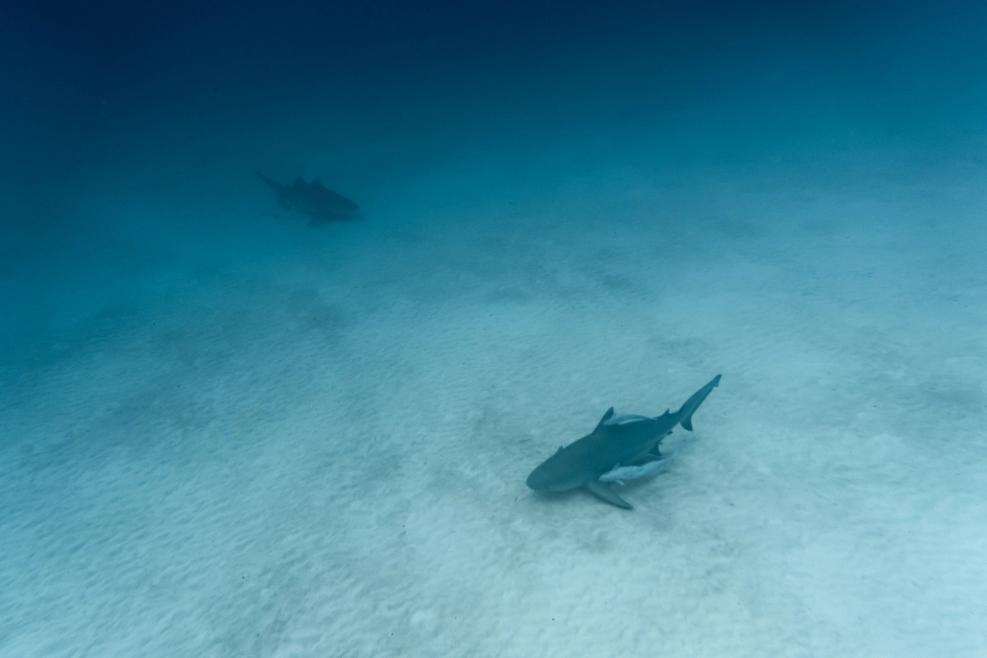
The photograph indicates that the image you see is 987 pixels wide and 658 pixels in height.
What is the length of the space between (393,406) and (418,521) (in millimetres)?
2426

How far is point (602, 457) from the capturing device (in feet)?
18.5

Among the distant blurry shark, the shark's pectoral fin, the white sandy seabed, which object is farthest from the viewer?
the distant blurry shark

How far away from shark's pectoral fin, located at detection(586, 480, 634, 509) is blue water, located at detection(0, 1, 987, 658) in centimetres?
20

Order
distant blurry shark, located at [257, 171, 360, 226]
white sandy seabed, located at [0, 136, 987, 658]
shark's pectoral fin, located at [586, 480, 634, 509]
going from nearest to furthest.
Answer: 1. white sandy seabed, located at [0, 136, 987, 658]
2. shark's pectoral fin, located at [586, 480, 634, 509]
3. distant blurry shark, located at [257, 171, 360, 226]

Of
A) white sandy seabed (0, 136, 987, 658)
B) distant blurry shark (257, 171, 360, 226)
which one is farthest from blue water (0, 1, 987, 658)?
distant blurry shark (257, 171, 360, 226)

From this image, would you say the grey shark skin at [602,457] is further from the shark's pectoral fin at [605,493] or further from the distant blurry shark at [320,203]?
the distant blurry shark at [320,203]

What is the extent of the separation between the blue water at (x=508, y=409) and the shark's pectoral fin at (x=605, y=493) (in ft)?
0.66

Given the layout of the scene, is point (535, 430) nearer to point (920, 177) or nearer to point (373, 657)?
point (373, 657)

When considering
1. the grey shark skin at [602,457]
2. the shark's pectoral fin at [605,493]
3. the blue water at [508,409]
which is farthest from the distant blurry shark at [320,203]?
the shark's pectoral fin at [605,493]

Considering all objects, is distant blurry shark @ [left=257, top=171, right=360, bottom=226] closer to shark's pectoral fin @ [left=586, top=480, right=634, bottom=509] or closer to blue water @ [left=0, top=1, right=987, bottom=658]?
blue water @ [left=0, top=1, right=987, bottom=658]

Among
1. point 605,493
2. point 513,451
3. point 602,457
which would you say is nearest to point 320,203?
point 513,451

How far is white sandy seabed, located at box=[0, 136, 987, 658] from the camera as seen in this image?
4.87 m

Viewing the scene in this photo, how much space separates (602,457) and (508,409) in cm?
226

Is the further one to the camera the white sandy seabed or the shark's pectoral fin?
the shark's pectoral fin
